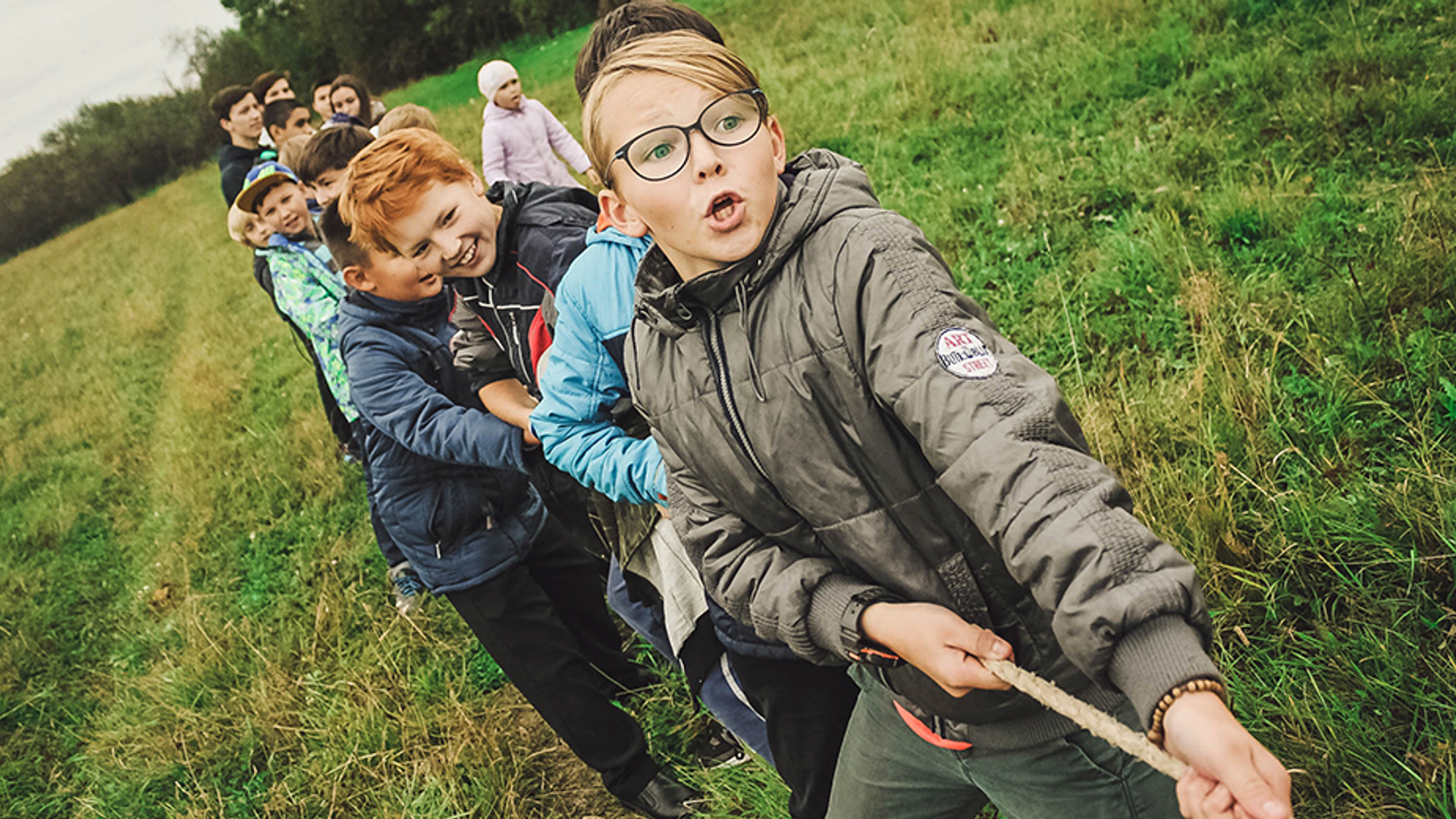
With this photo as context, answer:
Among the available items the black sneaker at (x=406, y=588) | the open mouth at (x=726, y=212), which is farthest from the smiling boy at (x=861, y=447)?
the black sneaker at (x=406, y=588)

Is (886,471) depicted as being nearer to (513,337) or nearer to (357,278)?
(513,337)

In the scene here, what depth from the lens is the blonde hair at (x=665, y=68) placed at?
1.41m

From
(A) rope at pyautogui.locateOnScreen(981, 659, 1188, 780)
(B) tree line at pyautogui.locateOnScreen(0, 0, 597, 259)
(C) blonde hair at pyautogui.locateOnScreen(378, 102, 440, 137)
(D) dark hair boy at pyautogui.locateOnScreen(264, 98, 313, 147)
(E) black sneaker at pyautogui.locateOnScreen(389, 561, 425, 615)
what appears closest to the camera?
(A) rope at pyautogui.locateOnScreen(981, 659, 1188, 780)

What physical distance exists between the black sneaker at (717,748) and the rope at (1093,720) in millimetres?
2096

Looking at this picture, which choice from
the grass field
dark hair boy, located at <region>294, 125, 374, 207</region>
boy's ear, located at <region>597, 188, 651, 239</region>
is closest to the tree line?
the grass field

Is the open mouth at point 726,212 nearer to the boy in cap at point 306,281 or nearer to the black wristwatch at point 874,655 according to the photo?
the black wristwatch at point 874,655

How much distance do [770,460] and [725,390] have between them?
0.14 m

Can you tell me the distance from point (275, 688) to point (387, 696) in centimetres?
75

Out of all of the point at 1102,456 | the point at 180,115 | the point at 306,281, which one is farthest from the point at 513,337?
the point at 180,115

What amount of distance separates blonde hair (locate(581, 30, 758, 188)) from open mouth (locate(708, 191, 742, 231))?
0.20 metres

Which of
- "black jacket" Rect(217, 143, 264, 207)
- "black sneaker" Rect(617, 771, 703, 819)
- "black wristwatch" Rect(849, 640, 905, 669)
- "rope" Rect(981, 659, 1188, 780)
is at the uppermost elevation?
"black jacket" Rect(217, 143, 264, 207)

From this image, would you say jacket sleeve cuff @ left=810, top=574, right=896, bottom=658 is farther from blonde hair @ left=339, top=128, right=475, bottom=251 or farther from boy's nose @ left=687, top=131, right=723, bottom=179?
blonde hair @ left=339, top=128, right=475, bottom=251

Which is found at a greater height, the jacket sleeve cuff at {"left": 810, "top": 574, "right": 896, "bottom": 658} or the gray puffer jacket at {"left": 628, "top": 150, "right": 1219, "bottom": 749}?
the gray puffer jacket at {"left": 628, "top": 150, "right": 1219, "bottom": 749}

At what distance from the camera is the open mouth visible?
52.9 inches
